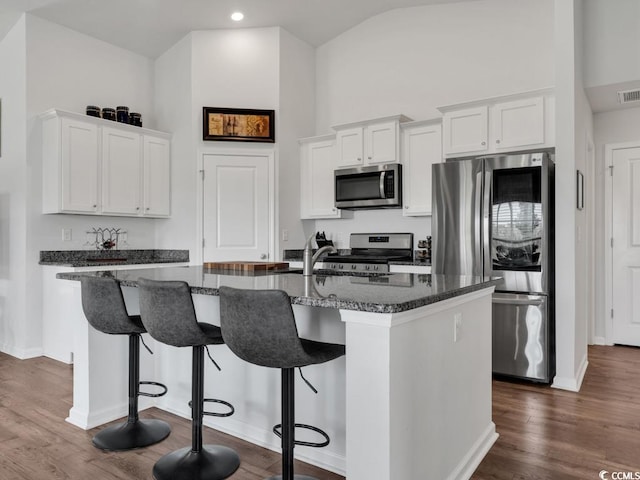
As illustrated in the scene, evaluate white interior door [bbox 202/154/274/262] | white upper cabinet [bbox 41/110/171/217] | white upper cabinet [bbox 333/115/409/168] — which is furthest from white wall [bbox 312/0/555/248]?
white upper cabinet [bbox 41/110/171/217]

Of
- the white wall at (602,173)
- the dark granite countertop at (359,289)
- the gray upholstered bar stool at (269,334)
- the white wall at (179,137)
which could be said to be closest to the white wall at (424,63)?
the white wall at (602,173)

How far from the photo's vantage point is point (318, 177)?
5184 millimetres

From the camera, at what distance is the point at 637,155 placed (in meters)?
4.59

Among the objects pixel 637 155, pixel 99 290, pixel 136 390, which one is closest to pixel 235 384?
pixel 136 390

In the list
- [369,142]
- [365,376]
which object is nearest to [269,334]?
[365,376]

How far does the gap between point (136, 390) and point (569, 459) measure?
2.29 meters

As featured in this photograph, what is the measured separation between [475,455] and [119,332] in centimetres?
189

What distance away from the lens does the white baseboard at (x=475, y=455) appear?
208 cm

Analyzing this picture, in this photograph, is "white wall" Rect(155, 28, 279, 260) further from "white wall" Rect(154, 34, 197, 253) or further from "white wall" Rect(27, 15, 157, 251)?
"white wall" Rect(27, 15, 157, 251)

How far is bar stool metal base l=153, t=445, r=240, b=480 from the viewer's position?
212cm

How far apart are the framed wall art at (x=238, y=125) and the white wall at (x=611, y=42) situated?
3.04m

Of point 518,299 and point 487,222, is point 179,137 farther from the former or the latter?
point 518,299

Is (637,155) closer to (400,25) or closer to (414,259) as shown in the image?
(414,259)

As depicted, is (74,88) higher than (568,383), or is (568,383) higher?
(74,88)
